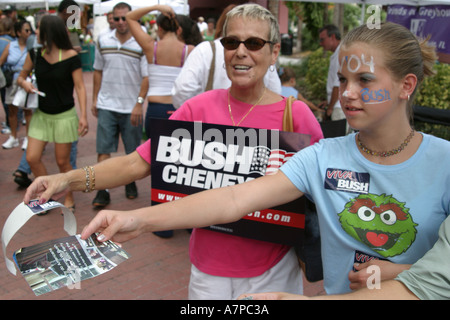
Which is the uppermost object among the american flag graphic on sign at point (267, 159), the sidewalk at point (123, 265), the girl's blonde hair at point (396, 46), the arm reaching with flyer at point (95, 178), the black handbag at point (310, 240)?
the girl's blonde hair at point (396, 46)

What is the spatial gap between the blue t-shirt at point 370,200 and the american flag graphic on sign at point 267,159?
38 cm

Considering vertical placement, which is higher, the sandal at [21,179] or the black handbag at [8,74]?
the black handbag at [8,74]

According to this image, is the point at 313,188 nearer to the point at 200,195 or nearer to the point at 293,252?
the point at 200,195

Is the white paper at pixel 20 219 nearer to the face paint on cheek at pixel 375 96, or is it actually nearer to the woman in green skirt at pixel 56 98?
the face paint on cheek at pixel 375 96

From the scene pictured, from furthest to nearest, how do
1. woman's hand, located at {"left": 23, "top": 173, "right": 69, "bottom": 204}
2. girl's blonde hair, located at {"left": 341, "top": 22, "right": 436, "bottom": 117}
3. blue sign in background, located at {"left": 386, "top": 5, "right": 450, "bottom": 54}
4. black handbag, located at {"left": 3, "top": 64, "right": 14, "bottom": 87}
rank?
black handbag, located at {"left": 3, "top": 64, "right": 14, "bottom": 87} < blue sign in background, located at {"left": 386, "top": 5, "right": 450, "bottom": 54} < woman's hand, located at {"left": 23, "top": 173, "right": 69, "bottom": 204} < girl's blonde hair, located at {"left": 341, "top": 22, "right": 436, "bottom": 117}

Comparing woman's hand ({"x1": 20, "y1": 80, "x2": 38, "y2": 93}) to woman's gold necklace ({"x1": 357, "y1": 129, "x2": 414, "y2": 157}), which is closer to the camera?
woman's gold necklace ({"x1": 357, "y1": 129, "x2": 414, "y2": 157})

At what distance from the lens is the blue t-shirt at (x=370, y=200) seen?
1.55 meters

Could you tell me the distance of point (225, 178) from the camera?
2320 millimetres

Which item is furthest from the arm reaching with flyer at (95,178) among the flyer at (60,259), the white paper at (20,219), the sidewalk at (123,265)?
the sidewalk at (123,265)

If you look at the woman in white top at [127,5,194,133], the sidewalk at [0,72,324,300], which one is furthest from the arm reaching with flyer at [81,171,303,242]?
the woman in white top at [127,5,194,133]

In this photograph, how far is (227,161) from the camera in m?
2.31

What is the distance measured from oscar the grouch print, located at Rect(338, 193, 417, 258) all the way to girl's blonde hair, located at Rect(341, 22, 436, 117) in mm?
442

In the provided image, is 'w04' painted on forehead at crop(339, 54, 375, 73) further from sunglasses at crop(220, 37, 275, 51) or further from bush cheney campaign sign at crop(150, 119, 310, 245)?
sunglasses at crop(220, 37, 275, 51)

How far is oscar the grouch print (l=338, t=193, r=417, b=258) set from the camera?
158 centimetres
